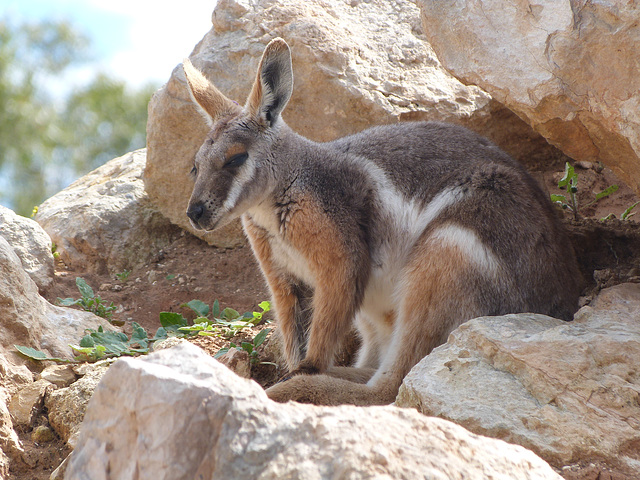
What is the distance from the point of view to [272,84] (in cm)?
500

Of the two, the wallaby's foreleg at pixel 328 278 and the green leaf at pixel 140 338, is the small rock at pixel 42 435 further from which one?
the wallaby's foreleg at pixel 328 278

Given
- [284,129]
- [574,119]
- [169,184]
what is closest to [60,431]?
[284,129]

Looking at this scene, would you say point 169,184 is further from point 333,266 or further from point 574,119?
point 574,119

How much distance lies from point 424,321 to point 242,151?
1800mm

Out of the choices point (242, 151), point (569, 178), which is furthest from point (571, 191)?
point (242, 151)

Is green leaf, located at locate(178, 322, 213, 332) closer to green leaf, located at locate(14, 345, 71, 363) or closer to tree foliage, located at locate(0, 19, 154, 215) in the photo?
green leaf, located at locate(14, 345, 71, 363)

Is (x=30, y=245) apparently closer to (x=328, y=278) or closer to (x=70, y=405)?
(x=70, y=405)

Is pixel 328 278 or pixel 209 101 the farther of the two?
pixel 209 101

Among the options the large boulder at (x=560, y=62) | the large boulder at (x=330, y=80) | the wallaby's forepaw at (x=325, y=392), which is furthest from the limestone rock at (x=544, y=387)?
the large boulder at (x=330, y=80)

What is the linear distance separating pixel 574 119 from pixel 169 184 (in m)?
4.31

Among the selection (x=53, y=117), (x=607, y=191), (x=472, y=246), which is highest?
(x=607, y=191)

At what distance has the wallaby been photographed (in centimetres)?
437

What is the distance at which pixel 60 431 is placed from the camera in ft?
14.0

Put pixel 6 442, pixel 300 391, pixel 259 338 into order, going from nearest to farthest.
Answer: pixel 6 442 < pixel 300 391 < pixel 259 338
